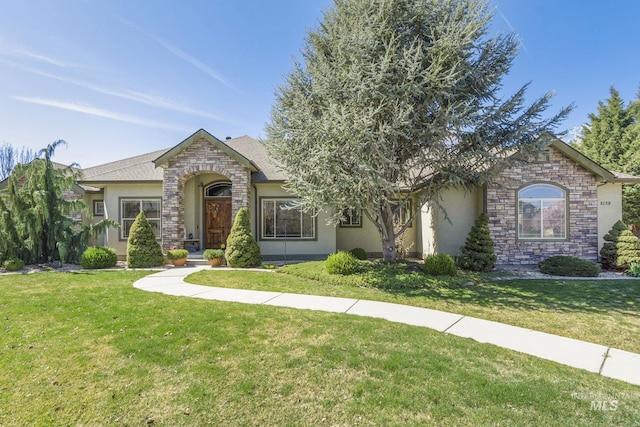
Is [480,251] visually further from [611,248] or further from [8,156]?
[8,156]

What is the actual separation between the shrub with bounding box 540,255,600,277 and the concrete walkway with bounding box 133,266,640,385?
693cm

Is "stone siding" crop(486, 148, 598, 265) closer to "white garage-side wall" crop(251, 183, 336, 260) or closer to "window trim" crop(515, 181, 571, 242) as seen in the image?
"window trim" crop(515, 181, 571, 242)

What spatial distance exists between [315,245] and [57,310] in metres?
9.07

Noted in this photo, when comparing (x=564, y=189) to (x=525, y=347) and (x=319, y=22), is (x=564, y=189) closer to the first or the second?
(x=525, y=347)

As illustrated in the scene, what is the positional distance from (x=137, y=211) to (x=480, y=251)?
1441 centimetres

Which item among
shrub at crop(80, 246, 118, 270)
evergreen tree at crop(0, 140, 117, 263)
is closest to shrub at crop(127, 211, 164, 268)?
shrub at crop(80, 246, 118, 270)

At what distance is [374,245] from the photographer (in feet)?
47.9

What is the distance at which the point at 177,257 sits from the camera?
11422mm

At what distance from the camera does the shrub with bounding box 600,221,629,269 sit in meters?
10.9

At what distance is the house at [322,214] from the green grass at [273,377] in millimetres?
6976

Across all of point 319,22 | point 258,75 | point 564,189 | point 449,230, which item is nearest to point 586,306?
point 449,230

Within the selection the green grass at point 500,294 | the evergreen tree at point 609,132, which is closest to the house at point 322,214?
the green grass at point 500,294

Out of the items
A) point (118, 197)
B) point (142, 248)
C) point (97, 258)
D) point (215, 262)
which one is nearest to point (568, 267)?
point (215, 262)

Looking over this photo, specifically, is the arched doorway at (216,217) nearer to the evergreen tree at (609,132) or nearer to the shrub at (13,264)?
the shrub at (13,264)
